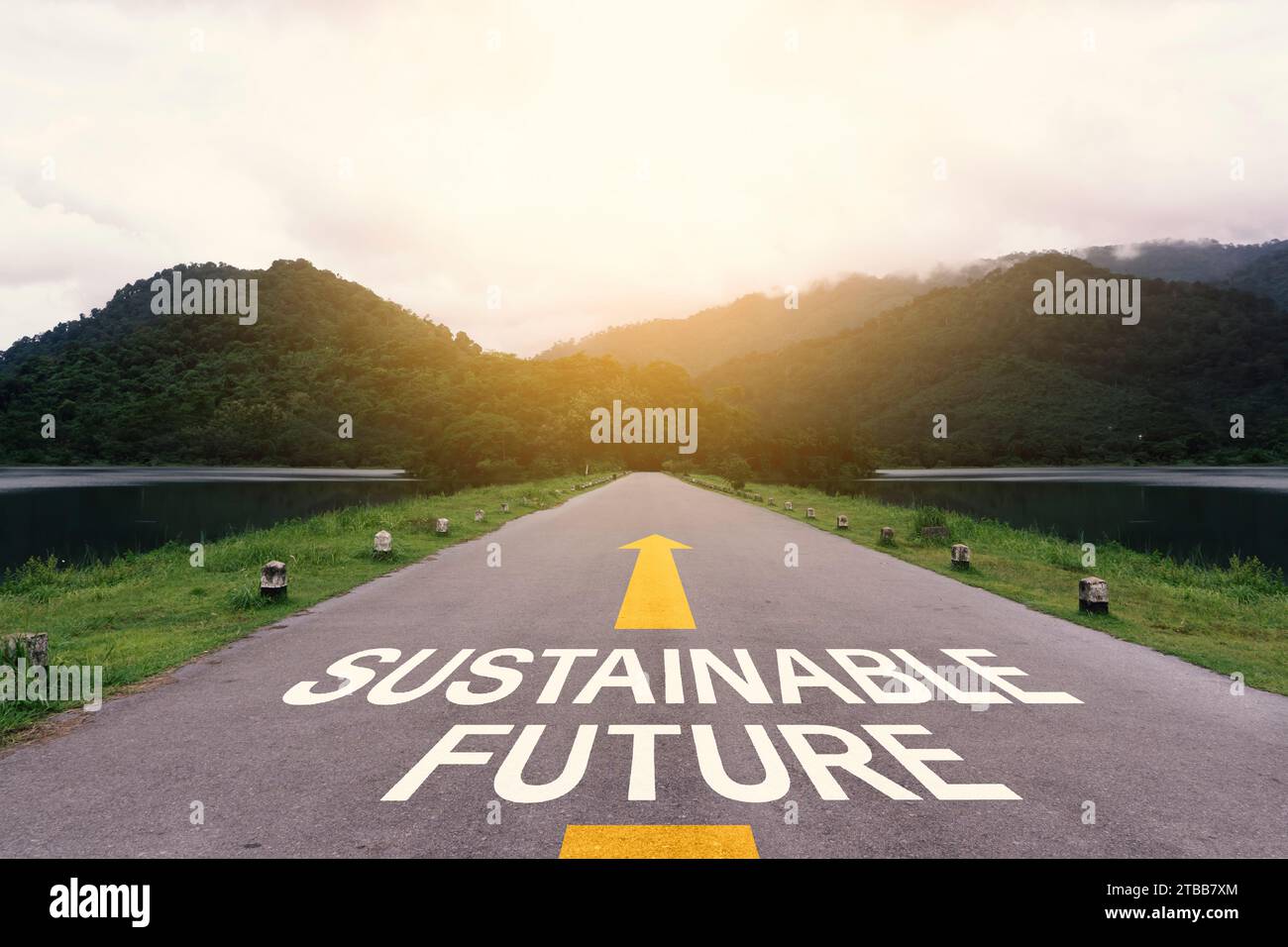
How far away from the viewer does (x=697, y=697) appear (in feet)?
19.6

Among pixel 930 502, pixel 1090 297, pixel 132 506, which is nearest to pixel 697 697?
pixel 930 502

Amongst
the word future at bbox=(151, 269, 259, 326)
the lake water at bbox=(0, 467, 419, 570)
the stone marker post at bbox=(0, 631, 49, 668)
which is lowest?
the lake water at bbox=(0, 467, 419, 570)

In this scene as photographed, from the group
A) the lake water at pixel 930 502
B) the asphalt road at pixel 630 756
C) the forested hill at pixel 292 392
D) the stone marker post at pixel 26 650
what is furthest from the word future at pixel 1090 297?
the stone marker post at pixel 26 650

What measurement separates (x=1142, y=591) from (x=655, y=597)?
32.4 ft

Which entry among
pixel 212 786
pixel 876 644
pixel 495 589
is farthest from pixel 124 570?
pixel 876 644

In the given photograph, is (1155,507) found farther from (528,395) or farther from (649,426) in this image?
(649,426)

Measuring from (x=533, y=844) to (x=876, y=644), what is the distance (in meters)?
5.56

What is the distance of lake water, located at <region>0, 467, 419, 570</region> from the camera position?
1249 inches

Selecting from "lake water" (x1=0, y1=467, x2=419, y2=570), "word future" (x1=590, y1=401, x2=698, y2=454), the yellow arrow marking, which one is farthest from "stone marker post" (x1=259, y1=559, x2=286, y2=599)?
"word future" (x1=590, y1=401, x2=698, y2=454)

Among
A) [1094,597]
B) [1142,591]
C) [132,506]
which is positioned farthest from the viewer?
[132,506]

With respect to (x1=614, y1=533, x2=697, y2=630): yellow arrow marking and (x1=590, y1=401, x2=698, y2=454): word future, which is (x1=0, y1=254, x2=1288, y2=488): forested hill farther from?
(x1=614, y1=533, x2=697, y2=630): yellow arrow marking

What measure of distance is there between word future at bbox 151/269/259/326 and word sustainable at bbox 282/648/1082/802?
147 metres
